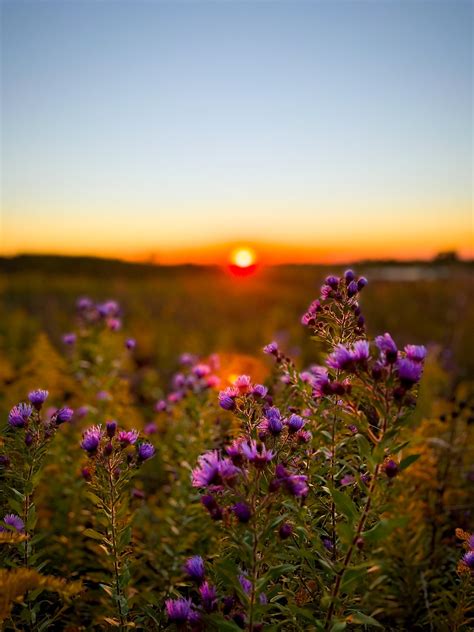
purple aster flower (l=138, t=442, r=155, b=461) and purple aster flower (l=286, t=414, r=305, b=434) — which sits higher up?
purple aster flower (l=286, t=414, r=305, b=434)

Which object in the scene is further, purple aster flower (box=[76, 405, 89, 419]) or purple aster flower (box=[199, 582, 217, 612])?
purple aster flower (box=[76, 405, 89, 419])

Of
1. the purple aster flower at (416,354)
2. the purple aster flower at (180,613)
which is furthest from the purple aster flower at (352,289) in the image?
the purple aster flower at (180,613)

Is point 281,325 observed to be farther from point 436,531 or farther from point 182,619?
point 182,619

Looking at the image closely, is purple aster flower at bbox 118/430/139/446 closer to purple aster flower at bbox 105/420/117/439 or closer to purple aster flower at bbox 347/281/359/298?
purple aster flower at bbox 105/420/117/439

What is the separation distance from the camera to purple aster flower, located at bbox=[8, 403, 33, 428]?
5.95 ft

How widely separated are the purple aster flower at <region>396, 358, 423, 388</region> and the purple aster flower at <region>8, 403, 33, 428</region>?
1.29 metres

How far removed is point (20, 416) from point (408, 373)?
131cm

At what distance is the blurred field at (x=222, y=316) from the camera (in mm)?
9828

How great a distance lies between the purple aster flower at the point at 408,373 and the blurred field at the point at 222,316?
5.30 metres

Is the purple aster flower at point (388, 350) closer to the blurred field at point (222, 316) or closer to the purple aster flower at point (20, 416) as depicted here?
the purple aster flower at point (20, 416)

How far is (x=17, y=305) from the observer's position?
1491 centimetres

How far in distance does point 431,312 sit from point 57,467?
13.8 metres

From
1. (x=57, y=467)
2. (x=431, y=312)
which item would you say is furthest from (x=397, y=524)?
(x=431, y=312)

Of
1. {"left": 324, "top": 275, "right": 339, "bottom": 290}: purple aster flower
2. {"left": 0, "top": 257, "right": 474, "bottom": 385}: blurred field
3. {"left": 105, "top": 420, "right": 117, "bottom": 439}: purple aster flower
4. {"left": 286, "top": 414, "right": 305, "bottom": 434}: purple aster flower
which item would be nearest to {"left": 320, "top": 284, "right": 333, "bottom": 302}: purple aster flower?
{"left": 324, "top": 275, "right": 339, "bottom": 290}: purple aster flower
